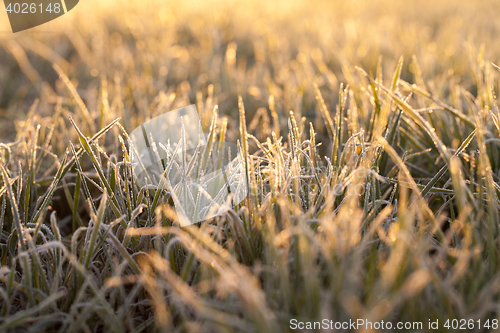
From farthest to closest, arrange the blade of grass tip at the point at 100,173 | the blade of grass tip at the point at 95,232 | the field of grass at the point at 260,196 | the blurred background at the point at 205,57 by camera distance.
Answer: the blurred background at the point at 205,57
the blade of grass tip at the point at 100,173
the blade of grass tip at the point at 95,232
the field of grass at the point at 260,196

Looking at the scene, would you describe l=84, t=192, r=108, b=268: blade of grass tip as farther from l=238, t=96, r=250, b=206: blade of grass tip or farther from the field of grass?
l=238, t=96, r=250, b=206: blade of grass tip

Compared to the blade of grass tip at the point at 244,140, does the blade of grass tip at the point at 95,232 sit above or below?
below

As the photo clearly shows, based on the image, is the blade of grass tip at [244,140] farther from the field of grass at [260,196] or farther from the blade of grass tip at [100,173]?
the blade of grass tip at [100,173]

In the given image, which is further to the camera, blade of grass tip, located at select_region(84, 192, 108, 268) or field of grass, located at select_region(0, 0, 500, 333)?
blade of grass tip, located at select_region(84, 192, 108, 268)

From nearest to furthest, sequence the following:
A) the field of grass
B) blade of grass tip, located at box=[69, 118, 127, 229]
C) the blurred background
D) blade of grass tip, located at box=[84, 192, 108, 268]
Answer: the field of grass
blade of grass tip, located at box=[84, 192, 108, 268]
blade of grass tip, located at box=[69, 118, 127, 229]
the blurred background

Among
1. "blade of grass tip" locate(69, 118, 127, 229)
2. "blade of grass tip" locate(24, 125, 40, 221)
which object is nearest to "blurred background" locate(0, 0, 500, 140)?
"blade of grass tip" locate(24, 125, 40, 221)

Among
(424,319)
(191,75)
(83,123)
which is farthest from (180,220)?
(191,75)

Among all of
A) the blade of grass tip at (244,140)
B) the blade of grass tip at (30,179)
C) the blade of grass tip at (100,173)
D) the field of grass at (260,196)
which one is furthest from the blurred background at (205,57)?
the blade of grass tip at (244,140)

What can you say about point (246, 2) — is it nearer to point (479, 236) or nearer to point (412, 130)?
point (412, 130)

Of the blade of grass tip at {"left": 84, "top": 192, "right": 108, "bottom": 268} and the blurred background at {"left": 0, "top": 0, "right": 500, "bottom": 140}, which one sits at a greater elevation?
the blurred background at {"left": 0, "top": 0, "right": 500, "bottom": 140}
